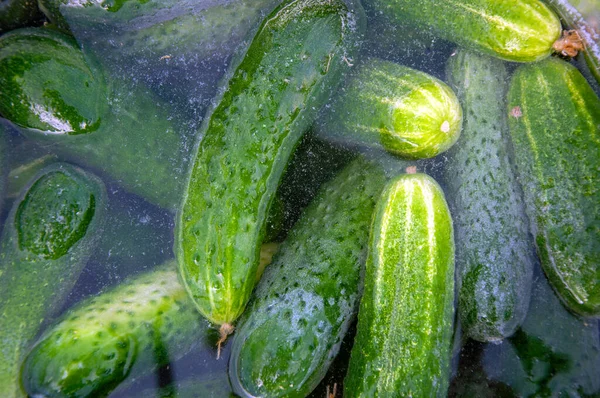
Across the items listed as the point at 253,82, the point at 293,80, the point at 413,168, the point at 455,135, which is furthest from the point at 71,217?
the point at 455,135

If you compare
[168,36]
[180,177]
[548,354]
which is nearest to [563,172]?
[548,354]

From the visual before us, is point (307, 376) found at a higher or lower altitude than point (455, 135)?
lower

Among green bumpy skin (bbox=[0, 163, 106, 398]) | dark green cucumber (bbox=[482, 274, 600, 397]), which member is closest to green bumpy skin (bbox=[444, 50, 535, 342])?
dark green cucumber (bbox=[482, 274, 600, 397])

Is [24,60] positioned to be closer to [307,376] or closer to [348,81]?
[348,81]

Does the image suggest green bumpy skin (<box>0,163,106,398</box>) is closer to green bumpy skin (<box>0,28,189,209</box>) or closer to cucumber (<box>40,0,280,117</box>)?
green bumpy skin (<box>0,28,189,209</box>)

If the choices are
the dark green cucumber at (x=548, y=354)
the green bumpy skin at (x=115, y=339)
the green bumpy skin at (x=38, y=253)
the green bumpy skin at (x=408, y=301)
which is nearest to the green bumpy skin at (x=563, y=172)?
the dark green cucumber at (x=548, y=354)

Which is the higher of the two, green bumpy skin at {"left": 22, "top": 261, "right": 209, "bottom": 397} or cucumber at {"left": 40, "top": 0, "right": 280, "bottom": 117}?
cucumber at {"left": 40, "top": 0, "right": 280, "bottom": 117}
